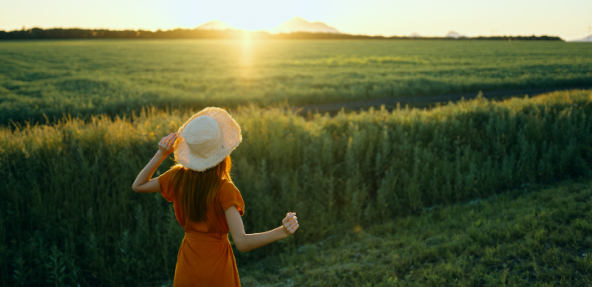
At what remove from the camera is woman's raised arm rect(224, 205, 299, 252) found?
2025mm

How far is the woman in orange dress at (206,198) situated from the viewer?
7.13ft

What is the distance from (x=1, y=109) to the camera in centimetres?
1410

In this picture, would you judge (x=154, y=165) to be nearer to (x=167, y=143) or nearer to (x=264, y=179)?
(x=167, y=143)

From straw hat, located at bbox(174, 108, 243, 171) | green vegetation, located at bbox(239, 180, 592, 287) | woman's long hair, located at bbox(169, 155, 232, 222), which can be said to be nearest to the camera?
straw hat, located at bbox(174, 108, 243, 171)

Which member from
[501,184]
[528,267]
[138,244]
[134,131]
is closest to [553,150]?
[501,184]

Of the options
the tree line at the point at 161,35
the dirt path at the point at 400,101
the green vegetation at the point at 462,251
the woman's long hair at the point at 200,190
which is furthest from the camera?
the tree line at the point at 161,35

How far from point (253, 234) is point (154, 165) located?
97 cm

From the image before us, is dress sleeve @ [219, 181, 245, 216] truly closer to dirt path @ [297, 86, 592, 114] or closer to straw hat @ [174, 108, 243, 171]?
straw hat @ [174, 108, 243, 171]

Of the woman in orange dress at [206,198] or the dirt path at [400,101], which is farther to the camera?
the dirt path at [400,101]

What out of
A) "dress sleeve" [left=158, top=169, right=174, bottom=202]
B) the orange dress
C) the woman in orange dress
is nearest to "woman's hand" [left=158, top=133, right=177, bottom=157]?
the woman in orange dress

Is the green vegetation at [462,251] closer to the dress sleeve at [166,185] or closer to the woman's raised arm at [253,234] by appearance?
the woman's raised arm at [253,234]

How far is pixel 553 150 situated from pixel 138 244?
823 cm

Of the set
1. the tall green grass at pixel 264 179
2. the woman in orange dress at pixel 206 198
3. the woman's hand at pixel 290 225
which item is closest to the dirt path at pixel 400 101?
the tall green grass at pixel 264 179

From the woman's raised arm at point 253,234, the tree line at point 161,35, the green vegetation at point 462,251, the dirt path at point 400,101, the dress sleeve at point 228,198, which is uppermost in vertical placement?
the tree line at point 161,35
